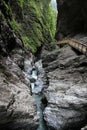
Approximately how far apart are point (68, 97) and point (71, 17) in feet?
86.8

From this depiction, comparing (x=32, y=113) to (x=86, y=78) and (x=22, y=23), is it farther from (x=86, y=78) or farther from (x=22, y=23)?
(x=22, y=23)

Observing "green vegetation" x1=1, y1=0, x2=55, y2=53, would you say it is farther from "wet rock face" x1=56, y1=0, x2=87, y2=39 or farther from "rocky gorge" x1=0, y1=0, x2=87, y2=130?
"rocky gorge" x1=0, y1=0, x2=87, y2=130

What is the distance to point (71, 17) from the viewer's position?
4197cm

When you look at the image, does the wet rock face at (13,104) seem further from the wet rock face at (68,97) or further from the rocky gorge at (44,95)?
the wet rock face at (68,97)

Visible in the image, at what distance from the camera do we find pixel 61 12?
45375 millimetres

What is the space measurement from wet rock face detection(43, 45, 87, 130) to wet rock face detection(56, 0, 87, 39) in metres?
15.7

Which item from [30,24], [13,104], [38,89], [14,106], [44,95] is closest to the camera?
[14,106]

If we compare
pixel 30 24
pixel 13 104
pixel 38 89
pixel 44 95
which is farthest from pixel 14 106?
pixel 30 24

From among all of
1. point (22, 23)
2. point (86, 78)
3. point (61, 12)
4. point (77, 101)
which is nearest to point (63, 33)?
point (61, 12)

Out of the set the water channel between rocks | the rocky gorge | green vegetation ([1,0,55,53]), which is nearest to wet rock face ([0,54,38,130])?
the rocky gorge

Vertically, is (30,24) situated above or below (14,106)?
above

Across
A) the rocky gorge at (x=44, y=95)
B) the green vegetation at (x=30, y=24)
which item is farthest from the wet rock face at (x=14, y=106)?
the green vegetation at (x=30, y=24)

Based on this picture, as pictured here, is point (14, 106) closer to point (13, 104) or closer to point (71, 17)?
point (13, 104)

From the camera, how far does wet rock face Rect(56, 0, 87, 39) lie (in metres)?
37.8
